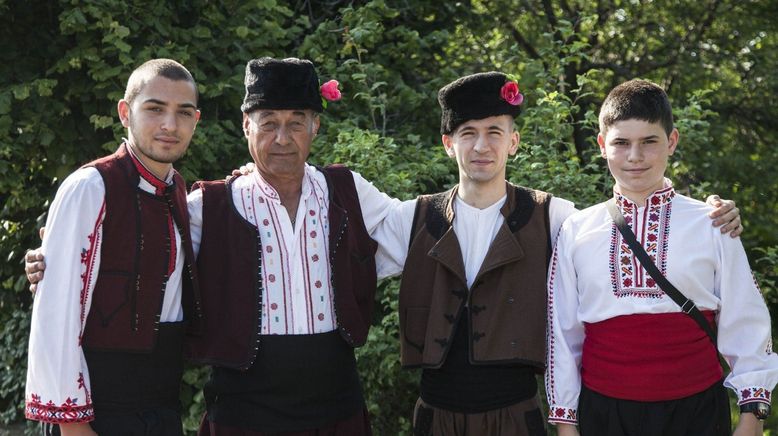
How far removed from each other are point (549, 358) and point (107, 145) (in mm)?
2769

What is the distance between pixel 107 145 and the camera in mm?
4738

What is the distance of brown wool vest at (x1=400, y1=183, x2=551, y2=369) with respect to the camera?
3.05 m

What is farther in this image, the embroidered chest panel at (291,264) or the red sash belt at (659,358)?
the embroidered chest panel at (291,264)

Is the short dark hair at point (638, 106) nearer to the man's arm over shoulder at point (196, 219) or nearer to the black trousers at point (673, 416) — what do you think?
the black trousers at point (673, 416)

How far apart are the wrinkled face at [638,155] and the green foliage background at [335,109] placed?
1.21 m

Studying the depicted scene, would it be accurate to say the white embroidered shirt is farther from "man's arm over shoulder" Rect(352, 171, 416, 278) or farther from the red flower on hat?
the red flower on hat

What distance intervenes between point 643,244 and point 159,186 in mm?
1590

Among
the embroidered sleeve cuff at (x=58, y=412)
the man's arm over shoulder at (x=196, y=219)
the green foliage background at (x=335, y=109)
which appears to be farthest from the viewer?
the green foliage background at (x=335, y=109)

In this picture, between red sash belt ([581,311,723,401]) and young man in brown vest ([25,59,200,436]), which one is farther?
red sash belt ([581,311,723,401])

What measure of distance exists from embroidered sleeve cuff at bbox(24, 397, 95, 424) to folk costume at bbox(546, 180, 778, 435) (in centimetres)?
147

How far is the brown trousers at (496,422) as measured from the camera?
3.04 metres

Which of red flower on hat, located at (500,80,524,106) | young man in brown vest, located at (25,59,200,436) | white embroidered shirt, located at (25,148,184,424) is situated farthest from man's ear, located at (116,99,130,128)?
red flower on hat, located at (500,80,524,106)

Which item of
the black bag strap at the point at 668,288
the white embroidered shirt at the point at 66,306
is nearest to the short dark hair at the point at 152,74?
the white embroidered shirt at the point at 66,306

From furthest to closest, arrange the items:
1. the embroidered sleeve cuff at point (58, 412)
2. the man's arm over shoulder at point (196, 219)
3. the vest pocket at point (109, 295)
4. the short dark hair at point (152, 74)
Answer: the man's arm over shoulder at point (196, 219) → the short dark hair at point (152, 74) → the vest pocket at point (109, 295) → the embroidered sleeve cuff at point (58, 412)
